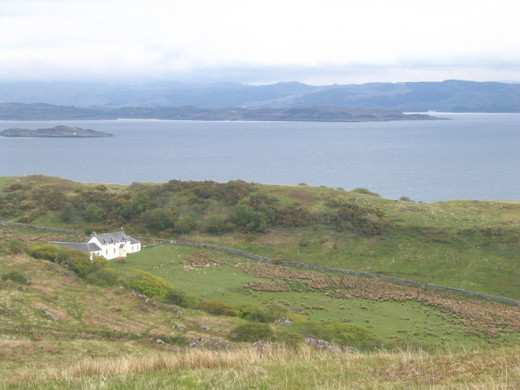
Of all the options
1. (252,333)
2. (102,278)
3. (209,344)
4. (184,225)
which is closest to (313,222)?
(184,225)

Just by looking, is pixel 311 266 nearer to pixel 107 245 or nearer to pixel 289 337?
pixel 107 245

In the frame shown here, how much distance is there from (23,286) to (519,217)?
6145 cm

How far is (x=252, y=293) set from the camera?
5066cm

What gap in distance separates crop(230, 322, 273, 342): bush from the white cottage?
32.0 metres

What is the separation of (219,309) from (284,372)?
29378mm

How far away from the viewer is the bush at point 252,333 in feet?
97.8

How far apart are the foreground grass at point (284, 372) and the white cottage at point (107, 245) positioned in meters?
47.8

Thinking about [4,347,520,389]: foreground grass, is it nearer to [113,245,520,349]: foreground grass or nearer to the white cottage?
[113,245,520,349]: foreground grass

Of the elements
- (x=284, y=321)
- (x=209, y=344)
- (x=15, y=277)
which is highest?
(x=209, y=344)

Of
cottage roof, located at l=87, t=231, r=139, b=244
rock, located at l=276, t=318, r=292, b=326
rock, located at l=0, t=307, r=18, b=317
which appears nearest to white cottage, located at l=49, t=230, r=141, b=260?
cottage roof, located at l=87, t=231, r=139, b=244

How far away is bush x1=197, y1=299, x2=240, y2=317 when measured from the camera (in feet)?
130

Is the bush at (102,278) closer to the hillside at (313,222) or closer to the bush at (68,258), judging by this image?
the bush at (68,258)

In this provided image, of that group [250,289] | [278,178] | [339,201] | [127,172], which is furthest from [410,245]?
[127,172]

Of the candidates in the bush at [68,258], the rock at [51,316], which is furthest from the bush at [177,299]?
the rock at [51,316]
